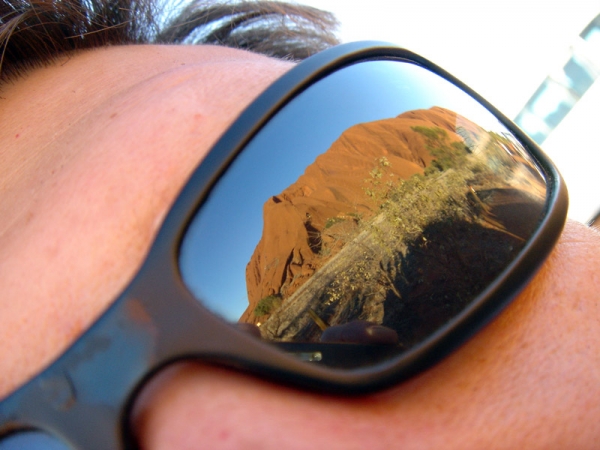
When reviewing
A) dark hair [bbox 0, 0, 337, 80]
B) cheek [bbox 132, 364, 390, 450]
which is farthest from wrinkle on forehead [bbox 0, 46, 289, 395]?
dark hair [bbox 0, 0, 337, 80]

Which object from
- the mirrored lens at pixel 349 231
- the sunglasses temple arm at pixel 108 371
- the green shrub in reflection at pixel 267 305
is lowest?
the sunglasses temple arm at pixel 108 371

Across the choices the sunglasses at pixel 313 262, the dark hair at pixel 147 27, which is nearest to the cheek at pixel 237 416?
the sunglasses at pixel 313 262

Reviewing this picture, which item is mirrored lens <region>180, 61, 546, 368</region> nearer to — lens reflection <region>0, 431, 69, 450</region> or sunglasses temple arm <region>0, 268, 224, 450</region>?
sunglasses temple arm <region>0, 268, 224, 450</region>

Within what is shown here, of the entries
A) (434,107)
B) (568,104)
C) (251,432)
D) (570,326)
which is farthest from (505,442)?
(568,104)

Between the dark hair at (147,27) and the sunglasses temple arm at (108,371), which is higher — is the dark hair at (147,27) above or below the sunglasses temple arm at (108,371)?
above

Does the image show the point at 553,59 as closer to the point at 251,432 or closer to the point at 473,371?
the point at 473,371

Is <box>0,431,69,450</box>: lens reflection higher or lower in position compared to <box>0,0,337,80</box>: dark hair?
lower

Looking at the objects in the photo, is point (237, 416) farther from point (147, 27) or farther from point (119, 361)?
point (147, 27)

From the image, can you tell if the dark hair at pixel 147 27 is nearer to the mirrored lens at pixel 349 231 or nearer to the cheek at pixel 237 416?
the mirrored lens at pixel 349 231
